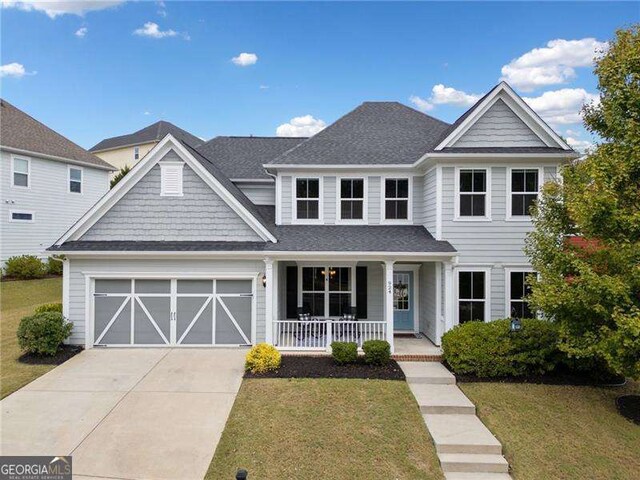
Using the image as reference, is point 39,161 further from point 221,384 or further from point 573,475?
point 573,475

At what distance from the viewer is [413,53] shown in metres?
22.2

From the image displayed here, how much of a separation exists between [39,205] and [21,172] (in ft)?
6.69

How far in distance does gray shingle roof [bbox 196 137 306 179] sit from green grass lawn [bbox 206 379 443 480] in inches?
352

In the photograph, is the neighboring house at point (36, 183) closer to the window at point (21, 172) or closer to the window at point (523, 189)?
the window at point (21, 172)

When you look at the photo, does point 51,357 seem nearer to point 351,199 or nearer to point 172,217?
point 172,217

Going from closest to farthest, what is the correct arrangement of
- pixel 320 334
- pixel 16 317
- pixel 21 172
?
pixel 320 334 < pixel 16 317 < pixel 21 172

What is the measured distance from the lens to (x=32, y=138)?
2167 cm

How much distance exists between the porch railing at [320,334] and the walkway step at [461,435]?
3618 mm

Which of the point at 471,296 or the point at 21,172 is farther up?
Answer: the point at 21,172

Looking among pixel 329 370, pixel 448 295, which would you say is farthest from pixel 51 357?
pixel 448 295

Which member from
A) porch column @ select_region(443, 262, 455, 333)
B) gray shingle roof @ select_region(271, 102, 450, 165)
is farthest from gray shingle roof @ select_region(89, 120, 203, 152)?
porch column @ select_region(443, 262, 455, 333)

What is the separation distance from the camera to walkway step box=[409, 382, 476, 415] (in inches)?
296

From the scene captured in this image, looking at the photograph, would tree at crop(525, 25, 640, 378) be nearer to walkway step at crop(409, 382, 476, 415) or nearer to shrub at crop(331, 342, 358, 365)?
walkway step at crop(409, 382, 476, 415)

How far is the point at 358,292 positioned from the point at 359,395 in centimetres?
519
